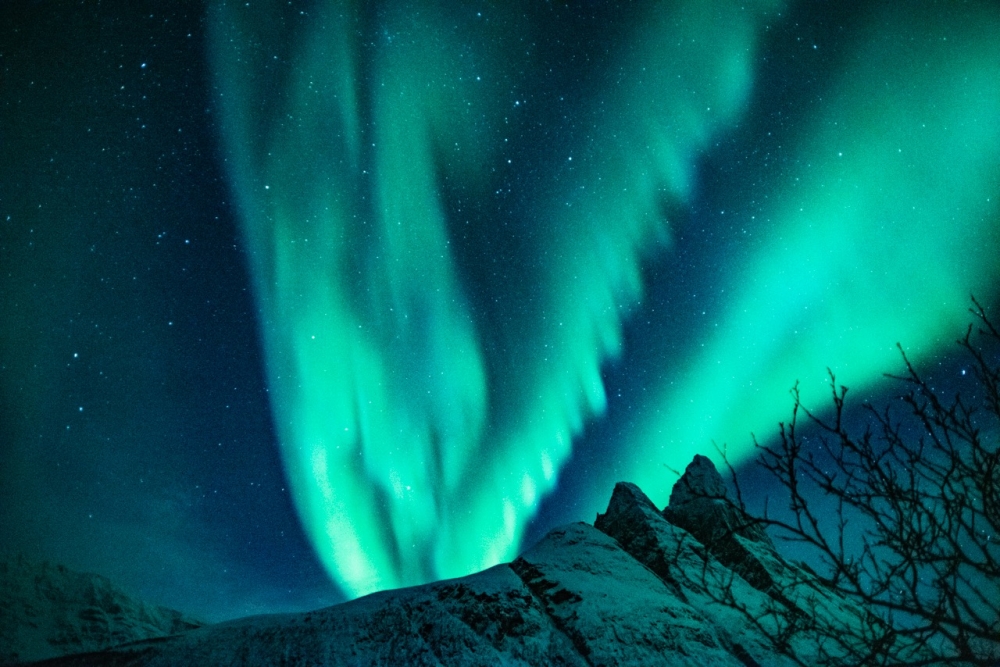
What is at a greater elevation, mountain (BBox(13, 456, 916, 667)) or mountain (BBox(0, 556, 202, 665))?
mountain (BBox(0, 556, 202, 665))

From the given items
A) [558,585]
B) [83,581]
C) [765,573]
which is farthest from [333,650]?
[83,581]

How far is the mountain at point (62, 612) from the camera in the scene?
10175cm

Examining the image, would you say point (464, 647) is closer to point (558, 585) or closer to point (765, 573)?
point (558, 585)

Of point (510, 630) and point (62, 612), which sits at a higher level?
point (62, 612)

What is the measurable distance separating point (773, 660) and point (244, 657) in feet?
69.0

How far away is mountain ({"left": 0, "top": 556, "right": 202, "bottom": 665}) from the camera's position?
102 metres

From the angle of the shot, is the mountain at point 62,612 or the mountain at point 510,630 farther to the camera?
the mountain at point 62,612

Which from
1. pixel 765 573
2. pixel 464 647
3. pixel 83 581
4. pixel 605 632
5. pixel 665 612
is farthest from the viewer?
pixel 83 581

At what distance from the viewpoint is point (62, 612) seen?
117 m

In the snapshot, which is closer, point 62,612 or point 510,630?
point 510,630

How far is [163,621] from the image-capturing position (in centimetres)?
11619

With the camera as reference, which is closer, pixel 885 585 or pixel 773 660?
pixel 885 585

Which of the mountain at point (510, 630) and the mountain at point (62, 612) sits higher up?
the mountain at point (62, 612)

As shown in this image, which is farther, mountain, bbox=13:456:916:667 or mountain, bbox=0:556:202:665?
mountain, bbox=0:556:202:665
